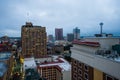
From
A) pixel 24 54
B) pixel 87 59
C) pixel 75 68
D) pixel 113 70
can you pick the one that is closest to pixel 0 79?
pixel 75 68

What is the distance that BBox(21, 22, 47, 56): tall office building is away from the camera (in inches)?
2518

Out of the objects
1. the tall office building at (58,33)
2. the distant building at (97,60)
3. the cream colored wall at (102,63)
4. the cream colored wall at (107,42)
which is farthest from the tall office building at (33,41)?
the tall office building at (58,33)

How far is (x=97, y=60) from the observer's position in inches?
492

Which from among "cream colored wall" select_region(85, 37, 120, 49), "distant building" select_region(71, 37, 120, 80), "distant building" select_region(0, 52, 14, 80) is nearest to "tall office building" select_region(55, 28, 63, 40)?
"distant building" select_region(0, 52, 14, 80)

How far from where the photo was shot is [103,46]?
45.0 feet

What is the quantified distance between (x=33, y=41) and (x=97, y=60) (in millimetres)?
53997

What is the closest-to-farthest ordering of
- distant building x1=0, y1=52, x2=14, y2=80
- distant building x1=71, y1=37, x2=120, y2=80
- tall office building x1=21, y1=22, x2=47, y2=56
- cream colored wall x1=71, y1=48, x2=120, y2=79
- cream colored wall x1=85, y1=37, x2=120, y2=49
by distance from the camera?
cream colored wall x1=71, y1=48, x2=120, y2=79 → distant building x1=71, y1=37, x2=120, y2=80 → cream colored wall x1=85, y1=37, x2=120, y2=49 → distant building x1=0, y1=52, x2=14, y2=80 → tall office building x1=21, y1=22, x2=47, y2=56

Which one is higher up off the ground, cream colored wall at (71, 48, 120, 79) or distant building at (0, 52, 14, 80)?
cream colored wall at (71, 48, 120, 79)

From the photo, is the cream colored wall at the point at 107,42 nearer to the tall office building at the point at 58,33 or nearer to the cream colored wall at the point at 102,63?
the cream colored wall at the point at 102,63

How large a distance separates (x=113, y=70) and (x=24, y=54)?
5623cm

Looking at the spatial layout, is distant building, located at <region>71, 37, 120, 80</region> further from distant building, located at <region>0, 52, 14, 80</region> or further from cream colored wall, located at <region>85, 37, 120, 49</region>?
distant building, located at <region>0, 52, 14, 80</region>

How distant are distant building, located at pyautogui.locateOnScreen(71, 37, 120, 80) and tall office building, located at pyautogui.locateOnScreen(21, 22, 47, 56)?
4783cm

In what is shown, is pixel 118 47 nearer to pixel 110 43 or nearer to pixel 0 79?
pixel 110 43

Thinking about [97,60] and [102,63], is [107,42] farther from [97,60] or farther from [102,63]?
[102,63]
